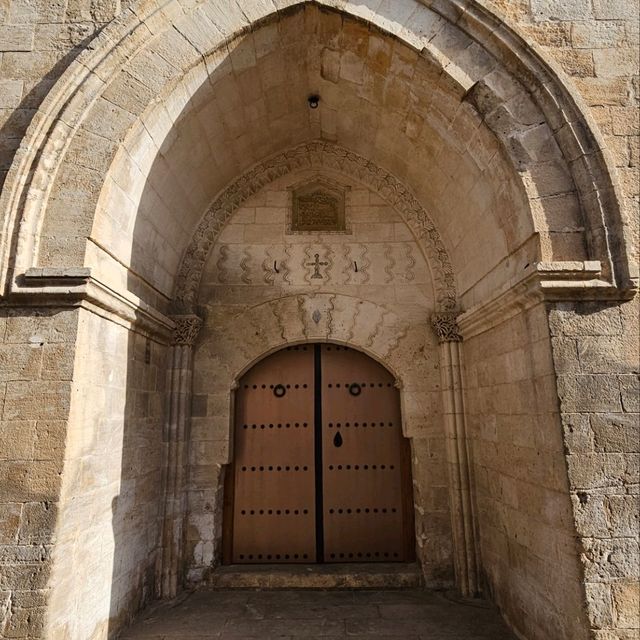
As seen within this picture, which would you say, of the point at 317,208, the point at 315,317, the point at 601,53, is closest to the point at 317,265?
the point at 315,317

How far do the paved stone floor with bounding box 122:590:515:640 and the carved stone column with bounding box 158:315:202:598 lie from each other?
273mm

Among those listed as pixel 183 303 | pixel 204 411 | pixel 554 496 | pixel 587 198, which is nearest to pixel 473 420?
pixel 554 496

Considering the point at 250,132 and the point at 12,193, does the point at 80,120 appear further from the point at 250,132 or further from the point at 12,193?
the point at 250,132

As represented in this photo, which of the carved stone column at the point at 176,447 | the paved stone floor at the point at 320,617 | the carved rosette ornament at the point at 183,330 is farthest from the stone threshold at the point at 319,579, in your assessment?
the carved rosette ornament at the point at 183,330

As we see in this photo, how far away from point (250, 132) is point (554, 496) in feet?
11.8

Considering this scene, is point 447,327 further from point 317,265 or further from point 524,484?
point 524,484

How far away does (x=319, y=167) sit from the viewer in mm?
4559

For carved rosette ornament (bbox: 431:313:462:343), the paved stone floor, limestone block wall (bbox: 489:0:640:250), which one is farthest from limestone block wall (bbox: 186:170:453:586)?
limestone block wall (bbox: 489:0:640:250)

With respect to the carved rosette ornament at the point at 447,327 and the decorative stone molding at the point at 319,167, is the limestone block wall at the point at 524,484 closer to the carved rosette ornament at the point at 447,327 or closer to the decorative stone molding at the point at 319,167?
the carved rosette ornament at the point at 447,327

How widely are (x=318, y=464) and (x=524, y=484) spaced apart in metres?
1.80

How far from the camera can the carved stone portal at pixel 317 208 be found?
4449 millimetres

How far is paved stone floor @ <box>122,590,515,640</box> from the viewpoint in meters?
3.03

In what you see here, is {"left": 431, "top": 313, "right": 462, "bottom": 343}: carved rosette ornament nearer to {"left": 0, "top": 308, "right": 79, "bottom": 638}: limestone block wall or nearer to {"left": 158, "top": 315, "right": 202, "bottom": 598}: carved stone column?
{"left": 158, "top": 315, "right": 202, "bottom": 598}: carved stone column

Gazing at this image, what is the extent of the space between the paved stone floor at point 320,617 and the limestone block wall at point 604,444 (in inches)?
36.8
